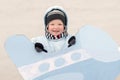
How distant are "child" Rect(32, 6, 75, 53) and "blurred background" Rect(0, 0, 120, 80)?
2.36 feet

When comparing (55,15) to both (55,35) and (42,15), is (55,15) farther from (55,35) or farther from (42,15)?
(42,15)

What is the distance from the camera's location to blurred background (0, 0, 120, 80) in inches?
68.2

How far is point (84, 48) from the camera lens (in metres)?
0.92

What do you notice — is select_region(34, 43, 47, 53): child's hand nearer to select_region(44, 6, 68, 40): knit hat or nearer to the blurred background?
select_region(44, 6, 68, 40): knit hat

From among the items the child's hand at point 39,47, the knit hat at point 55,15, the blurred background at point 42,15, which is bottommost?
the blurred background at point 42,15

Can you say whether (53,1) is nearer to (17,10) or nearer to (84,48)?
(17,10)

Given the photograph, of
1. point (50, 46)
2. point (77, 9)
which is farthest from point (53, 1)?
point (50, 46)

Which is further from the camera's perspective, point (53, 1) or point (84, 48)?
point (53, 1)

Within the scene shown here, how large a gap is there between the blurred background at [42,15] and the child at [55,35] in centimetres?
72

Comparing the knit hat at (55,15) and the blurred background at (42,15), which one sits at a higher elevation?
the knit hat at (55,15)

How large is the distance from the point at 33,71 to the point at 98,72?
0.53 ft

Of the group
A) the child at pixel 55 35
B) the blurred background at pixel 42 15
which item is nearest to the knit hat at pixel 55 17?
the child at pixel 55 35

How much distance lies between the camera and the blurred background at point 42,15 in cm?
173

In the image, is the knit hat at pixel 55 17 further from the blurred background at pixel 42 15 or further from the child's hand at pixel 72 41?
the blurred background at pixel 42 15
